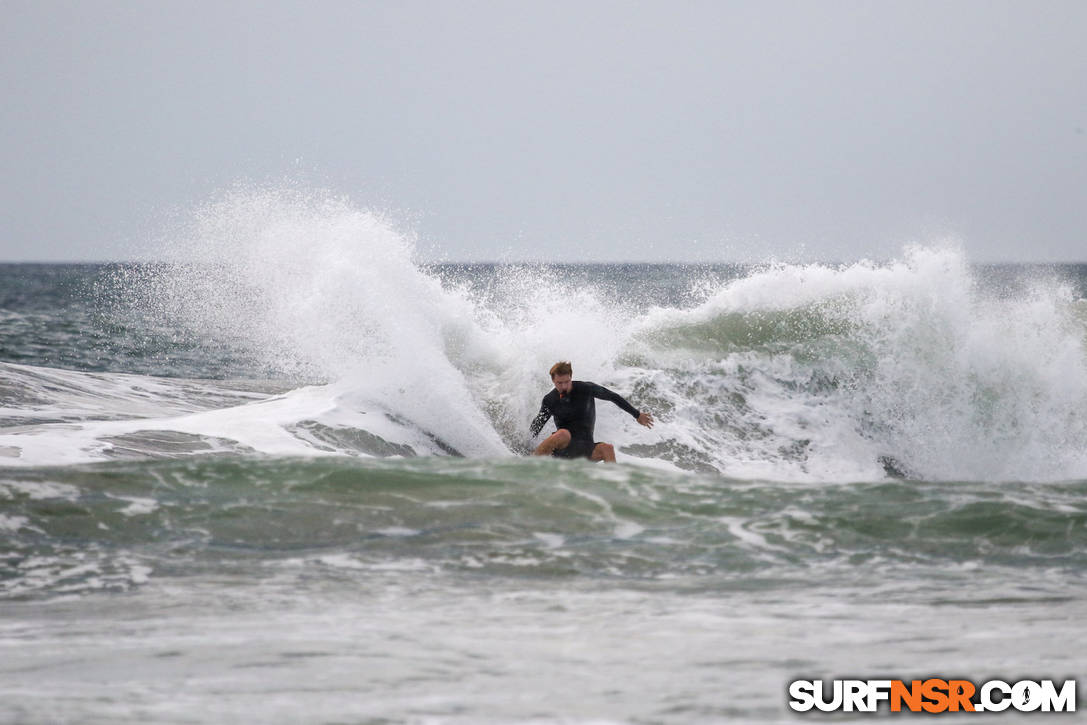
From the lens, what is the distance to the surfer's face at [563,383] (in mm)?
10273

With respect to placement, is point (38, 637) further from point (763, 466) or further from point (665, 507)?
point (763, 466)

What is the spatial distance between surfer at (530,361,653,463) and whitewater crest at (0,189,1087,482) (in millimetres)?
1946

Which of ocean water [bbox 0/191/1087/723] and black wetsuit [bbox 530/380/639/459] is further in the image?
black wetsuit [bbox 530/380/639/459]

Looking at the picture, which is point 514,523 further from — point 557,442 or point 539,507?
point 557,442

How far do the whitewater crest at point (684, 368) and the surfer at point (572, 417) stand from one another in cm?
195

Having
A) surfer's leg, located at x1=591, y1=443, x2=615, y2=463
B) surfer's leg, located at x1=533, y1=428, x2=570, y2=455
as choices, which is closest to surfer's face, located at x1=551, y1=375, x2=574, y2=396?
surfer's leg, located at x1=533, y1=428, x2=570, y2=455

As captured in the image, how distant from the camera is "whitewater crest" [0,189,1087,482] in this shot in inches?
513

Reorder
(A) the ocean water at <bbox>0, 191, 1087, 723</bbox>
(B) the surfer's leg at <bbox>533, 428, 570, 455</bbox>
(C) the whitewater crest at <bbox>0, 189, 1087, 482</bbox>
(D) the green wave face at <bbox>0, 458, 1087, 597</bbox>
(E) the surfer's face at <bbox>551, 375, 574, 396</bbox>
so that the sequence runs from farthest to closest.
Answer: (C) the whitewater crest at <bbox>0, 189, 1087, 482</bbox> → (E) the surfer's face at <bbox>551, 375, 574, 396</bbox> → (B) the surfer's leg at <bbox>533, 428, 570, 455</bbox> → (D) the green wave face at <bbox>0, 458, 1087, 597</bbox> → (A) the ocean water at <bbox>0, 191, 1087, 723</bbox>

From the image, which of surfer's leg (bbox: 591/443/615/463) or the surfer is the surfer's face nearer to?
the surfer

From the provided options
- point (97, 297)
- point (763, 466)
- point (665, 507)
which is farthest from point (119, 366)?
point (97, 297)

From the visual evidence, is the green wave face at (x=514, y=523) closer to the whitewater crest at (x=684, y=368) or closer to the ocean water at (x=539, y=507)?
the ocean water at (x=539, y=507)

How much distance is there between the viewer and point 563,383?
10.3 meters

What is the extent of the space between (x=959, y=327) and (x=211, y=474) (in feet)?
35.4

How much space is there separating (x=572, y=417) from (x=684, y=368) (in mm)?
5281
